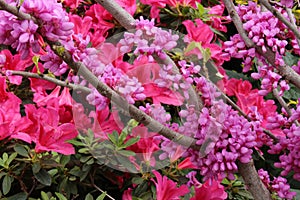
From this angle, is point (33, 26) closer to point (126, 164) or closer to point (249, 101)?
point (126, 164)

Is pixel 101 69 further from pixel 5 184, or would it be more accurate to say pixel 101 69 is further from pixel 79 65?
pixel 5 184

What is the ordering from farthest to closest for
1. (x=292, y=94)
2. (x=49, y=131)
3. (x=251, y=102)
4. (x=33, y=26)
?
1. (x=292, y=94)
2. (x=251, y=102)
3. (x=49, y=131)
4. (x=33, y=26)

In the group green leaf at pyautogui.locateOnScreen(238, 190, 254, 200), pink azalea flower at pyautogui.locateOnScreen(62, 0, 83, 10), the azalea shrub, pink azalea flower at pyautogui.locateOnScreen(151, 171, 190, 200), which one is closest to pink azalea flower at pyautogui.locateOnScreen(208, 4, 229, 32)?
the azalea shrub

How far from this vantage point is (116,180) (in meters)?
1.29

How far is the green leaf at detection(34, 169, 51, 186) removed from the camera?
1.15m

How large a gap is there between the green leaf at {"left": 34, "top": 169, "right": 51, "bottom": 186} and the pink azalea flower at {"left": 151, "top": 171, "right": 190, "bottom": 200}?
0.24m

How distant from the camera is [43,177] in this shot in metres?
1.16

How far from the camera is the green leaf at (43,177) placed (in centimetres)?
115

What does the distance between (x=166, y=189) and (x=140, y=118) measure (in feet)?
0.80

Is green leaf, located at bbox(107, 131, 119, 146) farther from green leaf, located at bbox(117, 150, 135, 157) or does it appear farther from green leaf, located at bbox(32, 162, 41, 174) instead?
green leaf, located at bbox(32, 162, 41, 174)

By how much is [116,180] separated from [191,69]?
1.10ft

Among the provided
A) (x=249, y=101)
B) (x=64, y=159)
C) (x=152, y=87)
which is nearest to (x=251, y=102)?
(x=249, y=101)

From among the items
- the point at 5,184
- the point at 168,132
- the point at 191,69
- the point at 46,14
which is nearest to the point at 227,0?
the point at 191,69

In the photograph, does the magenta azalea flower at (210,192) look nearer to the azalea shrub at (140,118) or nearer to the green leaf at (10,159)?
the azalea shrub at (140,118)
